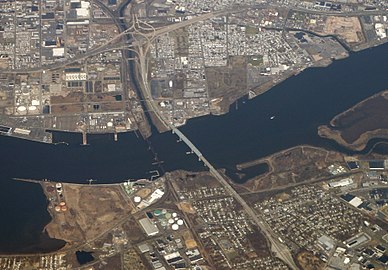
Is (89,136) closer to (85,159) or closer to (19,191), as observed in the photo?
(85,159)

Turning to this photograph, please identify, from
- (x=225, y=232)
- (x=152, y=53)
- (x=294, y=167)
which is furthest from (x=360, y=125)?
(x=152, y=53)

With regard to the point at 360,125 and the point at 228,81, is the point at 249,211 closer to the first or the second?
the point at 360,125

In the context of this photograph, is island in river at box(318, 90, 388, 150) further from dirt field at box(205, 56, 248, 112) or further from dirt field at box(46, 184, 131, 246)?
dirt field at box(46, 184, 131, 246)

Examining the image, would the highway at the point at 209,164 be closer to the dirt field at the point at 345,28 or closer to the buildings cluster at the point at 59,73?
the buildings cluster at the point at 59,73

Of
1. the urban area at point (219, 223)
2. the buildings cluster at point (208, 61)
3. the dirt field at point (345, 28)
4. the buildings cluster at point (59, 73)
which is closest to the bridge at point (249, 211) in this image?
the urban area at point (219, 223)

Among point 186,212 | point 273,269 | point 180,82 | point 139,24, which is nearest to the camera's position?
point 273,269

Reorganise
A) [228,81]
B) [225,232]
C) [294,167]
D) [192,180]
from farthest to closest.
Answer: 1. [228,81]
2. [294,167]
3. [192,180]
4. [225,232]

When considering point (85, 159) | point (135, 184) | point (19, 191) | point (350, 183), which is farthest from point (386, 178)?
point (19, 191)
